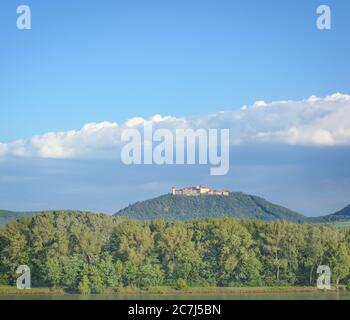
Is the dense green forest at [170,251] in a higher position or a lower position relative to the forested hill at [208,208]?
lower

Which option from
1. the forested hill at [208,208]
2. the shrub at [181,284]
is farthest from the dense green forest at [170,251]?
the forested hill at [208,208]

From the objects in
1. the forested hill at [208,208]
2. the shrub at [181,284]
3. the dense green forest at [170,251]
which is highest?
the forested hill at [208,208]

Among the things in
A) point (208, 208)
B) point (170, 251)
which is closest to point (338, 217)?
point (208, 208)

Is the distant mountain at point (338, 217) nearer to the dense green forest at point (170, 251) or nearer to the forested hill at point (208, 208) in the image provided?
the forested hill at point (208, 208)

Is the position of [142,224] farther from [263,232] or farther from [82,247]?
[263,232]

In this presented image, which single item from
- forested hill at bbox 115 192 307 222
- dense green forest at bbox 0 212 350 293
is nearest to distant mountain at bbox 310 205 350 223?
forested hill at bbox 115 192 307 222

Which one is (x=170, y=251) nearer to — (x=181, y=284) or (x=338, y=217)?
(x=181, y=284)
